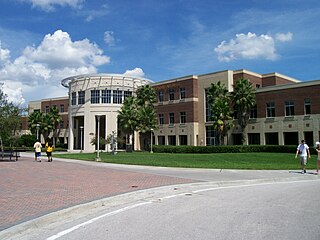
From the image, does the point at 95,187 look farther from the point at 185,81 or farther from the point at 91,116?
the point at 91,116

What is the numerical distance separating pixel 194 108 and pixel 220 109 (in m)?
8.10

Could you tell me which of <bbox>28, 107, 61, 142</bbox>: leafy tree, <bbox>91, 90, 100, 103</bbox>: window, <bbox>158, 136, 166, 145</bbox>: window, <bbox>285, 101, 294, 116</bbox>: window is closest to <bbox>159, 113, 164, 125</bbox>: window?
<bbox>158, 136, 166, 145</bbox>: window

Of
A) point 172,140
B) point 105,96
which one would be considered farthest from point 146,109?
point 105,96

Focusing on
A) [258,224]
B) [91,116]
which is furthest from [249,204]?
[91,116]

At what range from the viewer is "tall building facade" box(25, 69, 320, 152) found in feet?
138

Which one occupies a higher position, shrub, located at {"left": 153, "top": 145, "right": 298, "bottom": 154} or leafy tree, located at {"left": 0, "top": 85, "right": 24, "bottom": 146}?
leafy tree, located at {"left": 0, "top": 85, "right": 24, "bottom": 146}

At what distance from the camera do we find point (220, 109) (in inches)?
1838

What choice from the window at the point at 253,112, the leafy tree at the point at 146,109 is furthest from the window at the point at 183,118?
the window at the point at 253,112

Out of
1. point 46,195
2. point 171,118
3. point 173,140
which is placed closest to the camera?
point 46,195

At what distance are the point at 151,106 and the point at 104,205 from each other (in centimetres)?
5017

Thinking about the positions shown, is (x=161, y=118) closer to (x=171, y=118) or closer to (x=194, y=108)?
(x=171, y=118)

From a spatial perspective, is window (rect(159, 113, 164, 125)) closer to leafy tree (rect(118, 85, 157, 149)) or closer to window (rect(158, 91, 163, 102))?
window (rect(158, 91, 163, 102))

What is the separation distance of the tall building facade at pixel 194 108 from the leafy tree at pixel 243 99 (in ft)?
2.29

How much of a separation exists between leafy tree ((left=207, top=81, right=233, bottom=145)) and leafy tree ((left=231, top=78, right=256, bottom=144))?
55.2 inches
